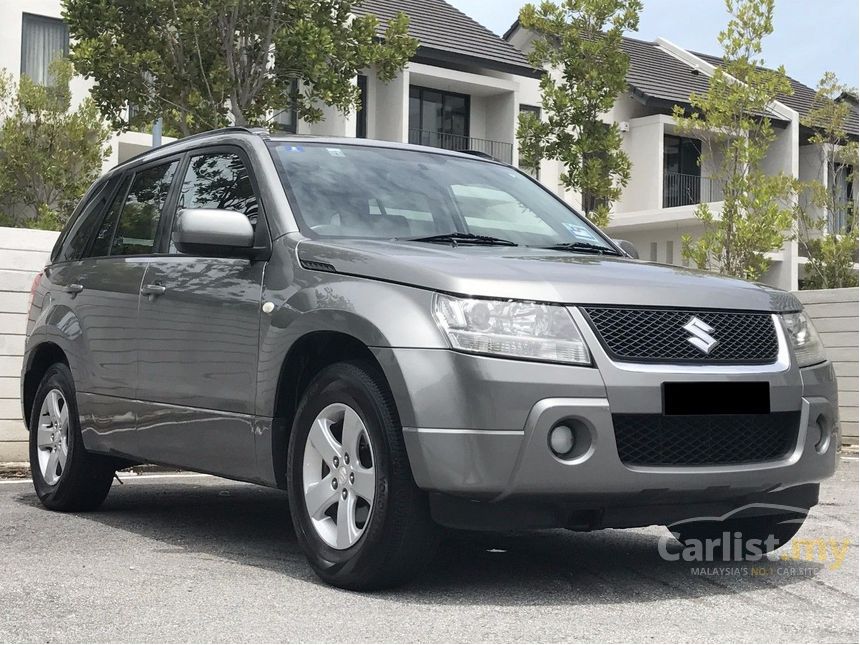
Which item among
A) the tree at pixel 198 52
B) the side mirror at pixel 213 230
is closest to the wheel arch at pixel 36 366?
the side mirror at pixel 213 230

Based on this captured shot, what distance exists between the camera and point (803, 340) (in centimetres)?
541

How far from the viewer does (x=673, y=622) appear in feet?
15.0

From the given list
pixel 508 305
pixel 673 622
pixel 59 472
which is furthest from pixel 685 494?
pixel 59 472

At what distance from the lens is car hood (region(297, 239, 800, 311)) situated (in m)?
4.79

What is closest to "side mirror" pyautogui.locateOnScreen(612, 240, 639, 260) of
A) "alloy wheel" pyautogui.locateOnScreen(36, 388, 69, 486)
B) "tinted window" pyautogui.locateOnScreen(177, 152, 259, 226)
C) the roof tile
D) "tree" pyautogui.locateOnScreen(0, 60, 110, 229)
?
"tinted window" pyautogui.locateOnScreen(177, 152, 259, 226)

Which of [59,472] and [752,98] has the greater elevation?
[752,98]

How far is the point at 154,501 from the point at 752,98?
1188cm

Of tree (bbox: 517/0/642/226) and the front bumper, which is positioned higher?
tree (bbox: 517/0/642/226)

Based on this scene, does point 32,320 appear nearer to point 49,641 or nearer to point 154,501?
point 154,501

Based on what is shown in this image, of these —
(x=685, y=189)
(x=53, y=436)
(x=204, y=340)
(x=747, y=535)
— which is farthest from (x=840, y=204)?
(x=204, y=340)

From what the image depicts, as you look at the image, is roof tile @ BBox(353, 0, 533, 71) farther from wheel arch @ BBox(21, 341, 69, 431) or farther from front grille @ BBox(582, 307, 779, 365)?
front grille @ BBox(582, 307, 779, 365)

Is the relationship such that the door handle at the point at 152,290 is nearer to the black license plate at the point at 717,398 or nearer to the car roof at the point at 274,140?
the car roof at the point at 274,140

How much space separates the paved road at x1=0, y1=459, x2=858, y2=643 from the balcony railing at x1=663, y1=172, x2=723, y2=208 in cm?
3054

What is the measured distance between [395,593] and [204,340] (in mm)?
1590
